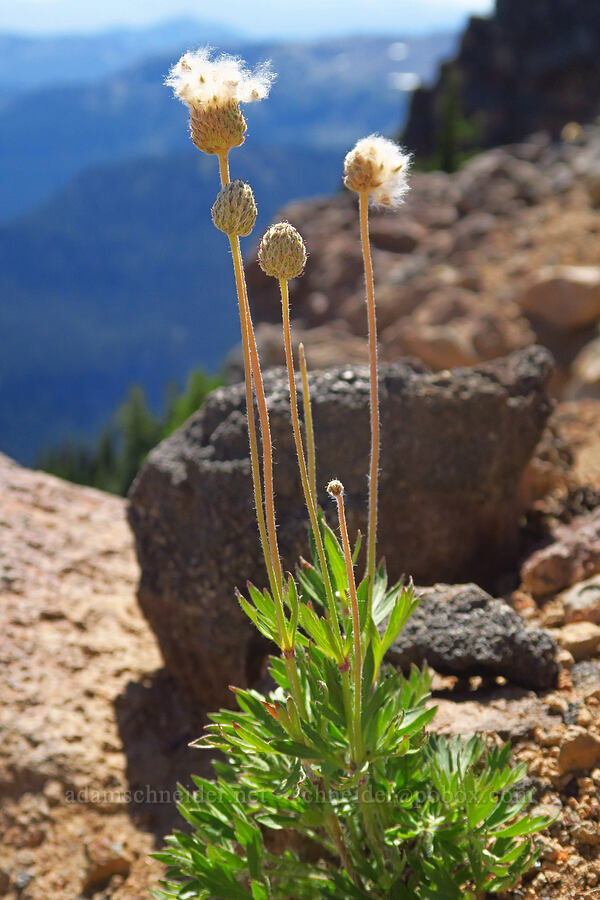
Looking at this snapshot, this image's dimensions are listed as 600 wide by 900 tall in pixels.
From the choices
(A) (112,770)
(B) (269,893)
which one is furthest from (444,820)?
(A) (112,770)

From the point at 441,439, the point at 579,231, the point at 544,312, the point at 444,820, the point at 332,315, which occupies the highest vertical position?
the point at 579,231

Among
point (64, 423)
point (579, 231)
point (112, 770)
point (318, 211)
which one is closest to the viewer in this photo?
point (112, 770)

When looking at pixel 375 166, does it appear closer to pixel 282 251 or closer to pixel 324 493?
pixel 282 251

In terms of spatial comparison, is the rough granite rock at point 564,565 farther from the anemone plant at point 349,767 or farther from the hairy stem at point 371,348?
the hairy stem at point 371,348

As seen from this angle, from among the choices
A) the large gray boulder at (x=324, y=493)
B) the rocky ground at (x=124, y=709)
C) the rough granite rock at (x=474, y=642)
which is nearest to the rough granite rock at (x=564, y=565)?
the rocky ground at (x=124, y=709)

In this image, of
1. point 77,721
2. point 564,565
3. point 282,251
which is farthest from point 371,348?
point 77,721

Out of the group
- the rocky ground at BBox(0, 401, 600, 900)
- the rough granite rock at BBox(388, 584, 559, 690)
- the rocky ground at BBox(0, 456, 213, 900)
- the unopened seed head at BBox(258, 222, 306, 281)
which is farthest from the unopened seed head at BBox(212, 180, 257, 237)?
the rocky ground at BBox(0, 456, 213, 900)

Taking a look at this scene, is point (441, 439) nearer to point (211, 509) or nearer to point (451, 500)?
point (451, 500)
